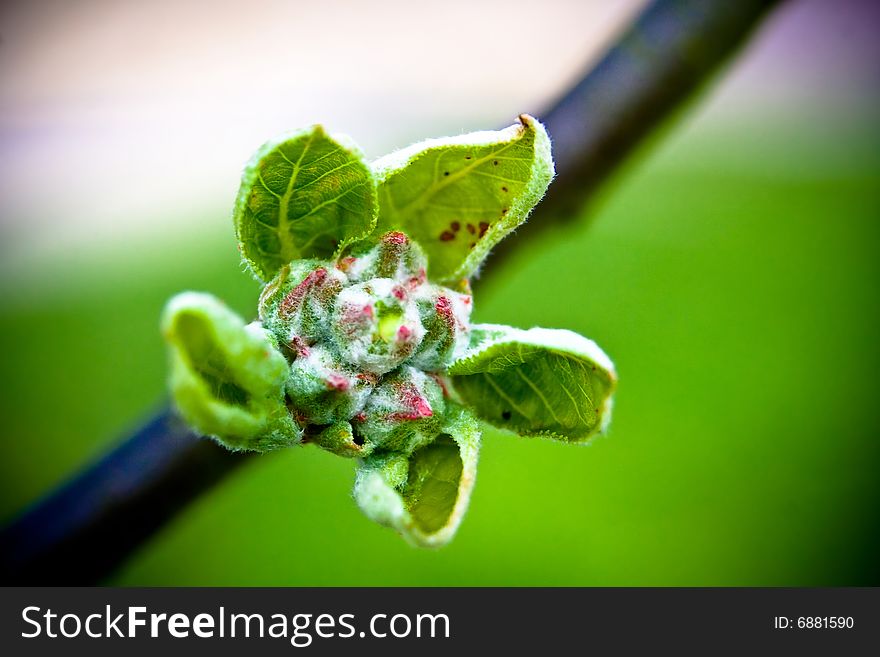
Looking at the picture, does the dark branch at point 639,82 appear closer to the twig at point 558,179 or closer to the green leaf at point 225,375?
the twig at point 558,179

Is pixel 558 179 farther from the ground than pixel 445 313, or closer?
farther from the ground

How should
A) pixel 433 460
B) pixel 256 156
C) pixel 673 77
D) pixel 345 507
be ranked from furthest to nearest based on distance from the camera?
1. pixel 345 507
2. pixel 673 77
3. pixel 433 460
4. pixel 256 156

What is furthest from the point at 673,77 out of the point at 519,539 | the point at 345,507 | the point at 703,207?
the point at 703,207

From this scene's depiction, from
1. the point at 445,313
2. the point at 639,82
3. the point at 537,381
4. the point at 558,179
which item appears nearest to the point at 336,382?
the point at 445,313

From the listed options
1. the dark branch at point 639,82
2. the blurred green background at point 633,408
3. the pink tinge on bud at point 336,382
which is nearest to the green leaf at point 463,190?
the pink tinge on bud at point 336,382

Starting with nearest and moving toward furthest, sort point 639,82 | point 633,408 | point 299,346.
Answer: point 299,346 → point 639,82 → point 633,408

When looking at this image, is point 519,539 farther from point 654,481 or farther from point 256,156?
point 256,156

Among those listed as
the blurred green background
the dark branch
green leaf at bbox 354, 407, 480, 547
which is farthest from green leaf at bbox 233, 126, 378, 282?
the blurred green background

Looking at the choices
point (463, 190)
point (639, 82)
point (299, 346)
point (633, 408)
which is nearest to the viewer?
point (299, 346)

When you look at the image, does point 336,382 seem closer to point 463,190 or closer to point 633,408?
point 463,190
